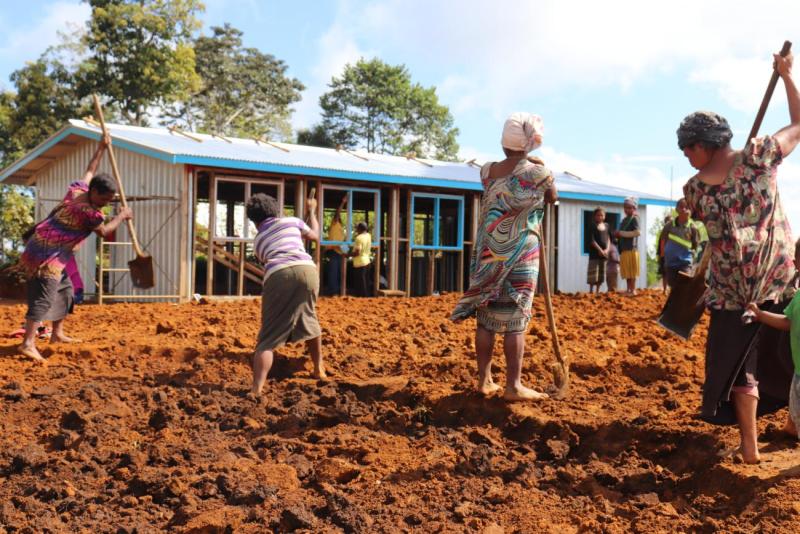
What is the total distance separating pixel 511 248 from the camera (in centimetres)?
446

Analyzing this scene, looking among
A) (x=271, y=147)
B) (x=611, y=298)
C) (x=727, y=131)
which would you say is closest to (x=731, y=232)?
(x=727, y=131)

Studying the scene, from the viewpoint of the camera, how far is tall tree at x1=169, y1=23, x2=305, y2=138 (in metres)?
33.8

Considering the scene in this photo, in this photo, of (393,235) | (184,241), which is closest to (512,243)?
(184,241)

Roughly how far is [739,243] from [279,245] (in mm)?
2849

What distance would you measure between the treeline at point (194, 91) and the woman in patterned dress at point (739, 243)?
25.1 m

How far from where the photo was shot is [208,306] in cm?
1158

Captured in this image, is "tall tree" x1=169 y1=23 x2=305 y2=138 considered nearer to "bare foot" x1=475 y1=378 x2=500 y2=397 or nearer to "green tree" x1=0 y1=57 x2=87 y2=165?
"green tree" x1=0 y1=57 x2=87 y2=165

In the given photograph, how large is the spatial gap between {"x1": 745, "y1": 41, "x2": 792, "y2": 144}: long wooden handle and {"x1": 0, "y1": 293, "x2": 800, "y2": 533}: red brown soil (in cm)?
144

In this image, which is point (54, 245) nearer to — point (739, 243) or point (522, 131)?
point (522, 131)

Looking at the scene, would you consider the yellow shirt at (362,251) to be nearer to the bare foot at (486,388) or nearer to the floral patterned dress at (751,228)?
the bare foot at (486,388)

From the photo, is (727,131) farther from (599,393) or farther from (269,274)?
(269,274)

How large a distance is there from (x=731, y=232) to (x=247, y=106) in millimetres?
33709

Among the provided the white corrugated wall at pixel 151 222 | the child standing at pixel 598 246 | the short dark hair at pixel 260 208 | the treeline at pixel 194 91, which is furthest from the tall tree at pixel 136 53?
the short dark hair at pixel 260 208

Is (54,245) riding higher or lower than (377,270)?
higher
